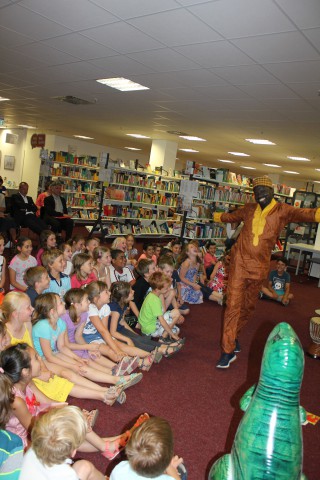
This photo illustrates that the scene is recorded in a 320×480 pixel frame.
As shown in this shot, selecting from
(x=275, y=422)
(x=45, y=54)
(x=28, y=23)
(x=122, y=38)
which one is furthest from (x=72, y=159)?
(x=275, y=422)

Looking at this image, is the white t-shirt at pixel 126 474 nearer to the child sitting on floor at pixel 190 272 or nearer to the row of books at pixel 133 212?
the child sitting on floor at pixel 190 272

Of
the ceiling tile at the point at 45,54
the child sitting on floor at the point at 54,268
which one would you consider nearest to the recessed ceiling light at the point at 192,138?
the ceiling tile at the point at 45,54

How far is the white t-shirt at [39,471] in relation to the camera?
61.9 inches

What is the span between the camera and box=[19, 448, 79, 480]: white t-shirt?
5.16 feet

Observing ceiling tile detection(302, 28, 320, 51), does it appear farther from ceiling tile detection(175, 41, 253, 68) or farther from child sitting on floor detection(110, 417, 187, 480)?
child sitting on floor detection(110, 417, 187, 480)

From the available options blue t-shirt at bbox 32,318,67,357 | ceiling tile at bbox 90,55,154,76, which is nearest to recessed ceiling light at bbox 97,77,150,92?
ceiling tile at bbox 90,55,154,76

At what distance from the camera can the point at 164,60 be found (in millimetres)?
4535

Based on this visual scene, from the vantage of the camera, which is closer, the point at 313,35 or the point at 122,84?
the point at 313,35

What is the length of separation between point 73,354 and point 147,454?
5.32 ft

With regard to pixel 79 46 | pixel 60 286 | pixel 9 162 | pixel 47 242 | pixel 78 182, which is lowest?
pixel 60 286

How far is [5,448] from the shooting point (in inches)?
67.2

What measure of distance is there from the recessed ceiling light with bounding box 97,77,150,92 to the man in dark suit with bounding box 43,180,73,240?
277cm

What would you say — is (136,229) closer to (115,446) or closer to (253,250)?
(253,250)

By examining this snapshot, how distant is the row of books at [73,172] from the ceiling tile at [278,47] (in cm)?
822
